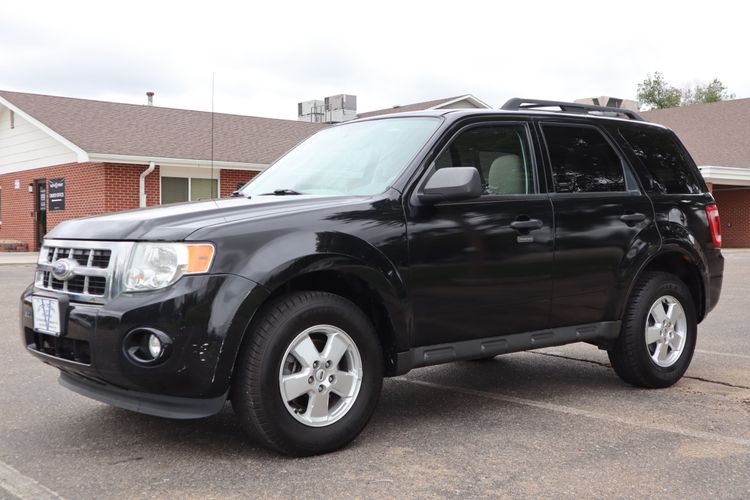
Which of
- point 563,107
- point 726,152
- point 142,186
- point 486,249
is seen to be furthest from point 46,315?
point 726,152

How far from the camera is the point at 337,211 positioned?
4453 millimetres

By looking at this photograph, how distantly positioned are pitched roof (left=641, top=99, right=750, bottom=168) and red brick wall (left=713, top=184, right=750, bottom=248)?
1250 millimetres

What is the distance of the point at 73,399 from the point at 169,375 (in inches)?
79.3

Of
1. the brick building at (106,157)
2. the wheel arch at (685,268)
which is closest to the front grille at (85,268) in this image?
the wheel arch at (685,268)

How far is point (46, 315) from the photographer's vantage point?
437cm

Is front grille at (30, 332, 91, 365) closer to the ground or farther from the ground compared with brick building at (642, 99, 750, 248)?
closer to the ground

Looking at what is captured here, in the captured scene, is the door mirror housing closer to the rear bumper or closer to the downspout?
the rear bumper

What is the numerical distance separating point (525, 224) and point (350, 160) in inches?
44.6

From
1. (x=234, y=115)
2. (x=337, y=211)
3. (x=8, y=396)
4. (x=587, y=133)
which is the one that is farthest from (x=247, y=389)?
(x=234, y=115)

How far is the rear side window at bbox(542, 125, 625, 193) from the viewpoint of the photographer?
558 cm

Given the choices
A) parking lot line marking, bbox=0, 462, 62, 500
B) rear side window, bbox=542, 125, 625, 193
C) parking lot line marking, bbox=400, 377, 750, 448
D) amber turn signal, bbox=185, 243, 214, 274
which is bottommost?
parking lot line marking, bbox=400, 377, 750, 448

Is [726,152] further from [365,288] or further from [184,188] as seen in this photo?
[365,288]

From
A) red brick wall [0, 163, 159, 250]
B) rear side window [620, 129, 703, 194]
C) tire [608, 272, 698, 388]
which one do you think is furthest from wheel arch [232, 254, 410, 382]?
red brick wall [0, 163, 159, 250]

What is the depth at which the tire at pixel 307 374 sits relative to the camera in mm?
4062
